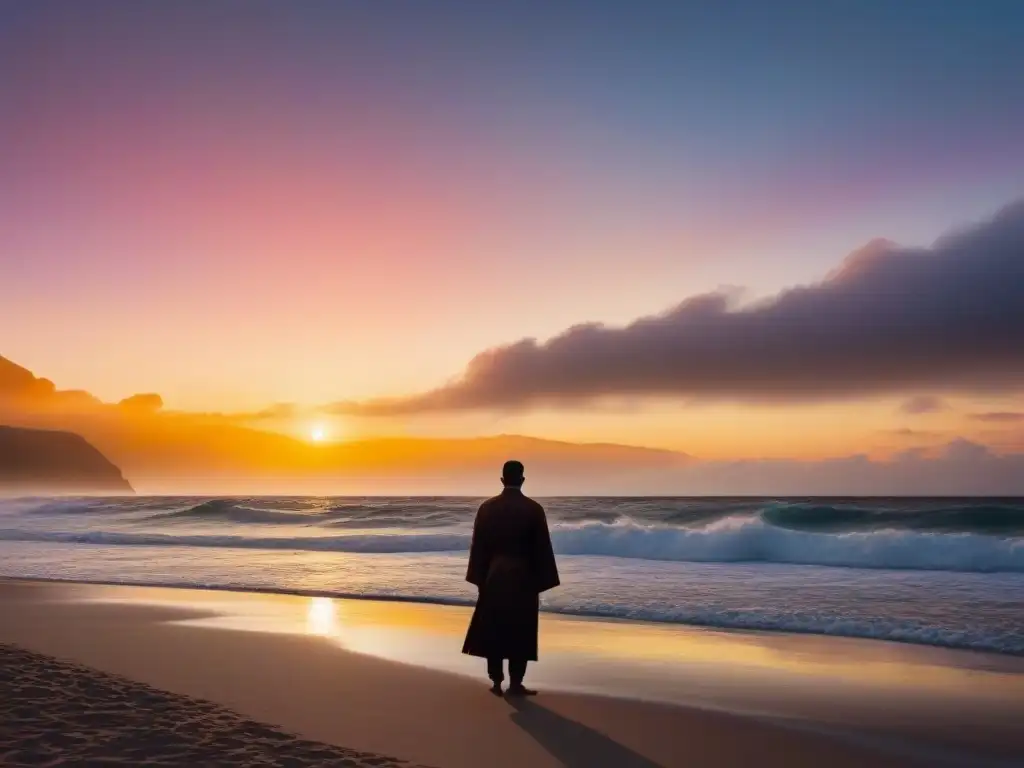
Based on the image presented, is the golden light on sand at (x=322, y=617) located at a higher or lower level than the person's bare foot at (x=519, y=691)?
lower

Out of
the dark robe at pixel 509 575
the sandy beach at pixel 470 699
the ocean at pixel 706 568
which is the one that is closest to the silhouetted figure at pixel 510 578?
the dark robe at pixel 509 575

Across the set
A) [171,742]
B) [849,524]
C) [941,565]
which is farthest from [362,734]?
[849,524]

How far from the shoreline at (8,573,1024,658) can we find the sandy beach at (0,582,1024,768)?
0.36m

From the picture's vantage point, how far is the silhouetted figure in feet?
24.3

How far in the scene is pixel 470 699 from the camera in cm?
720

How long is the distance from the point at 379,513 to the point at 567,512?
39.9 feet

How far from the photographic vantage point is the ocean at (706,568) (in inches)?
483

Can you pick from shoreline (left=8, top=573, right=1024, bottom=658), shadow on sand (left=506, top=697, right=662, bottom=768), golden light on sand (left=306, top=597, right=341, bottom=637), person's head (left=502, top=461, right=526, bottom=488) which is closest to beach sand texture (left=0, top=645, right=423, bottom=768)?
shadow on sand (left=506, top=697, right=662, bottom=768)

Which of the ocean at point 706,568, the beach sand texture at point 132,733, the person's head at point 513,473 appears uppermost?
the person's head at point 513,473

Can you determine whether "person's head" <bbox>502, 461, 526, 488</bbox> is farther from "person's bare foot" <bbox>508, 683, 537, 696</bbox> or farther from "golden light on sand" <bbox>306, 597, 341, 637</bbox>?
"golden light on sand" <bbox>306, 597, 341, 637</bbox>

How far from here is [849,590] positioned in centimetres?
1551

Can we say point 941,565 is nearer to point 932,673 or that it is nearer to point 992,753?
point 932,673

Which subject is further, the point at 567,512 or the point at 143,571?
the point at 567,512

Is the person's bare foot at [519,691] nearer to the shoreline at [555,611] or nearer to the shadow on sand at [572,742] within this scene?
the shadow on sand at [572,742]
